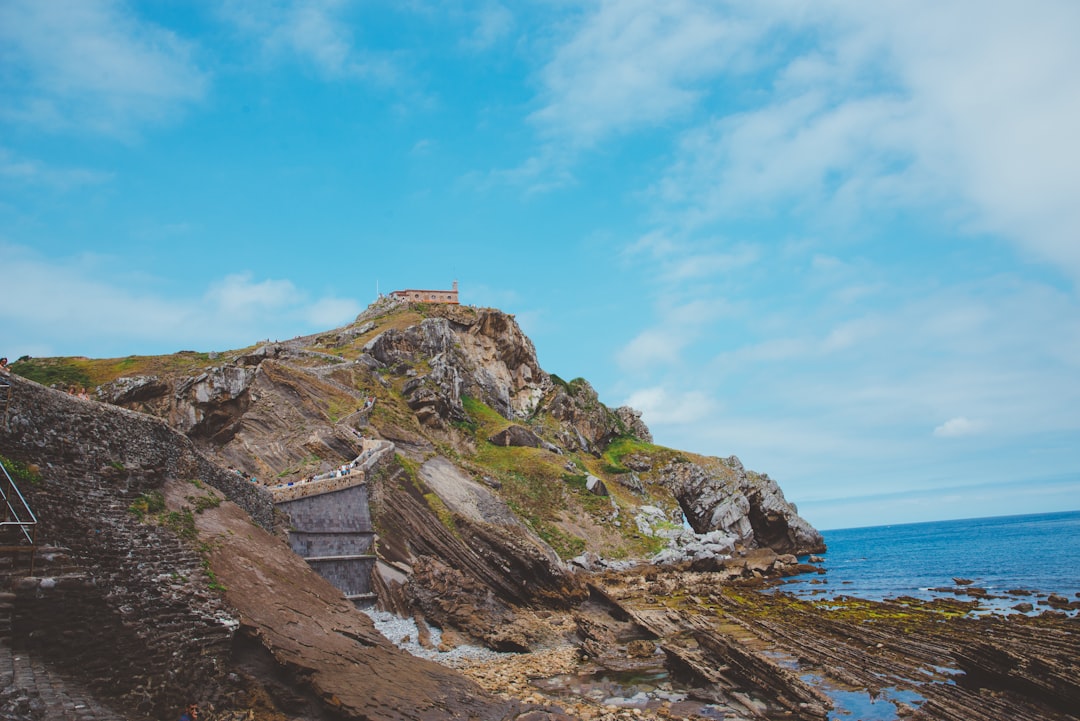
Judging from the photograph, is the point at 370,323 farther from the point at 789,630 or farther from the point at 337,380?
the point at 789,630

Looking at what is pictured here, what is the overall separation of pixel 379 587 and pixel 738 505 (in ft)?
197

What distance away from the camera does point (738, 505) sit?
80250 millimetres

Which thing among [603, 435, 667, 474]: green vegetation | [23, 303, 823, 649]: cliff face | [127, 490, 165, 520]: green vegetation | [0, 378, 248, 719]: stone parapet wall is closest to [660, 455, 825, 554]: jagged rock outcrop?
[23, 303, 823, 649]: cliff face

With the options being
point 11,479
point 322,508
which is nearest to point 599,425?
point 322,508

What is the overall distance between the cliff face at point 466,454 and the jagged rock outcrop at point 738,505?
0.25 meters

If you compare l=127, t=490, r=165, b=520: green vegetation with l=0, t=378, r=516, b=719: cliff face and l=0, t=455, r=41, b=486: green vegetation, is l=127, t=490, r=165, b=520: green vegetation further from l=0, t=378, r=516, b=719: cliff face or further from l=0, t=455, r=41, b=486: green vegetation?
l=0, t=455, r=41, b=486: green vegetation

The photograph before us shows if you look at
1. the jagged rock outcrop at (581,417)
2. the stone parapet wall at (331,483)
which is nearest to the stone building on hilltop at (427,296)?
the jagged rock outcrop at (581,417)

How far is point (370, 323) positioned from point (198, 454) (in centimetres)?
6742

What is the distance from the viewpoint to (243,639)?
14992mm

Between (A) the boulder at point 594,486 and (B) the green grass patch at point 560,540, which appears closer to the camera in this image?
(B) the green grass patch at point 560,540

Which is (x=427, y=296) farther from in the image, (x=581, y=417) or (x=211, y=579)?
(x=211, y=579)

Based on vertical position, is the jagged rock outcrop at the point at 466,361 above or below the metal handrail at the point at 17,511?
above

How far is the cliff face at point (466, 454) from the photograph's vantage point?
116 ft

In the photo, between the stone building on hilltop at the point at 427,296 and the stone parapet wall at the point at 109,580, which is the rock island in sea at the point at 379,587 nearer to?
the stone parapet wall at the point at 109,580
